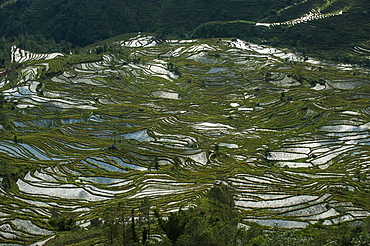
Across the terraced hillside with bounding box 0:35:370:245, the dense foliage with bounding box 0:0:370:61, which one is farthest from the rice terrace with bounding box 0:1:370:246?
the dense foliage with bounding box 0:0:370:61

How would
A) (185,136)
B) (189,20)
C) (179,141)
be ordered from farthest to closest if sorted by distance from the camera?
(189,20) → (185,136) → (179,141)

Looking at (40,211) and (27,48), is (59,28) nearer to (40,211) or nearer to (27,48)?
(27,48)

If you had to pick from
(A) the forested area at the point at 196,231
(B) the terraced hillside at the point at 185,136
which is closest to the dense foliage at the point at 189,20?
(B) the terraced hillside at the point at 185,136

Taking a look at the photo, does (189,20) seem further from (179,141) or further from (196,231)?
(196,231)

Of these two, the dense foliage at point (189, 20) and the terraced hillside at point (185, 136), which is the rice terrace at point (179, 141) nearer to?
the terraced hillside at point (185, 136)

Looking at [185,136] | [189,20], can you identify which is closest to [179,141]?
[185,136]

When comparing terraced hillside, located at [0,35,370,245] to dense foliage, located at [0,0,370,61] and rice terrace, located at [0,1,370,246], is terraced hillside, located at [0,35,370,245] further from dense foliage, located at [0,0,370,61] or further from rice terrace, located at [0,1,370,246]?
dense foliage, located at [0,0,370,61]
